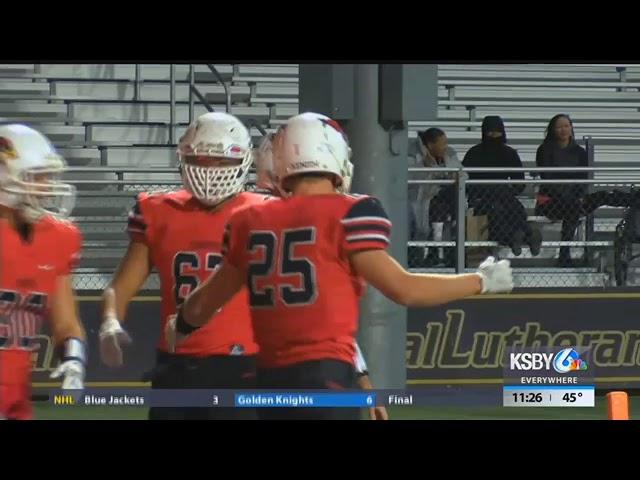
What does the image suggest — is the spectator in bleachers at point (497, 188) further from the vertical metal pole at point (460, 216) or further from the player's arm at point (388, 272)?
the player's arm at point (388, 272)

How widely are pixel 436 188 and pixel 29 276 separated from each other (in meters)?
2.69

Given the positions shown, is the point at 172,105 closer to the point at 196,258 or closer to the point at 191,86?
the point at 191,86

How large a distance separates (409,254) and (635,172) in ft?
6.27

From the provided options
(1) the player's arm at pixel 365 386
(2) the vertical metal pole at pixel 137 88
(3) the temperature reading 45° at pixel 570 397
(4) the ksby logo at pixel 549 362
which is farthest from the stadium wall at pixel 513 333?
(2) the vertical metal pole at pixel 137 88

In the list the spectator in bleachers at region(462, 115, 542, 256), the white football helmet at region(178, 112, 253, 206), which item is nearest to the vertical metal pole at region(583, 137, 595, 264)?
the spectator in bleachers at region(462, 115, 542, 256)

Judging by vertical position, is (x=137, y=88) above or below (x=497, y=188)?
above

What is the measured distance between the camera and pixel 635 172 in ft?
26.5

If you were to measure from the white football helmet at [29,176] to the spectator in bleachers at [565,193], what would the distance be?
104 inches

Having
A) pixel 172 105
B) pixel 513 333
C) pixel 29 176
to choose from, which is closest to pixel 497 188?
pixel 513 333

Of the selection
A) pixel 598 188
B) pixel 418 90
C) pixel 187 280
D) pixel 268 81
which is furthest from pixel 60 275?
pixel 598 188

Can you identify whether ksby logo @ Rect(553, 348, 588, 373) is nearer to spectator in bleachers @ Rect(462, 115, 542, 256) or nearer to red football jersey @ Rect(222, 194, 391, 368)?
red football jersey @ Rect(222, 194, 391, 368)

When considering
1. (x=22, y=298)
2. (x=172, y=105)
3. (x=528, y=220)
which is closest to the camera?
(x=22, y=298)

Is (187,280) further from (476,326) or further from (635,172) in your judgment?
(635,172)

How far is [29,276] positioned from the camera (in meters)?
5.28
